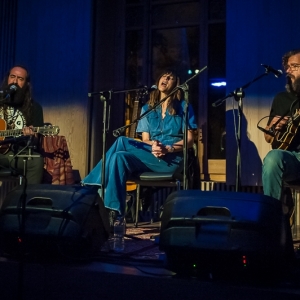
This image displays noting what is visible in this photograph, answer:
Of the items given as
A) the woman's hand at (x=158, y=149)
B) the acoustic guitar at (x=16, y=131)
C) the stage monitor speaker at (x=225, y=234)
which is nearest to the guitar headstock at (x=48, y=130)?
the acoustic guitar at (x=16, y=131)

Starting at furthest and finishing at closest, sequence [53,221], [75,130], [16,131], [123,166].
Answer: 1. [75,130]
2. [16,131]
3. [123,166]
4. [53,221]

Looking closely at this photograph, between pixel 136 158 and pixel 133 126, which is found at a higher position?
pixel 133 126

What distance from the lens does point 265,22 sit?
4004 mm

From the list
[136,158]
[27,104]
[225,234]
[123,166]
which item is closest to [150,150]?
[136,158]

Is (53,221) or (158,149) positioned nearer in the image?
(53,221)

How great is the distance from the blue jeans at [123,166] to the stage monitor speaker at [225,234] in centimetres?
110

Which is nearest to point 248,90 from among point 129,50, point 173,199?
point 129,50

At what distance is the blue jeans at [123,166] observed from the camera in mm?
3176

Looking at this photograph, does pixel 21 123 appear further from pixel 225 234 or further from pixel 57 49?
pixel 225 234

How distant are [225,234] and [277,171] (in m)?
0.99

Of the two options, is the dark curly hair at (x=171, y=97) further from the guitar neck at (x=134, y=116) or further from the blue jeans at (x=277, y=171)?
the blue jeans at (x=277, y=171)

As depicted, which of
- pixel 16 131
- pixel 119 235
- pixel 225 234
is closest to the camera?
pixel 225 234

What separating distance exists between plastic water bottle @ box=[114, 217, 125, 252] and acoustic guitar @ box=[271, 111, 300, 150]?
112 centimetres

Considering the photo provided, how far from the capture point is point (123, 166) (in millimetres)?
3289
